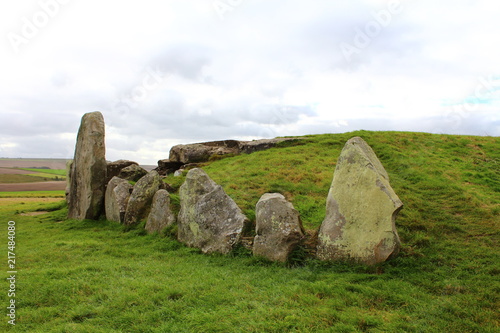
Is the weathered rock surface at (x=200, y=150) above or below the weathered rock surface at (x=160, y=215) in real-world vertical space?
above

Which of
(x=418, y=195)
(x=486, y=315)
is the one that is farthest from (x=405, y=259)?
(x=418, y=195)

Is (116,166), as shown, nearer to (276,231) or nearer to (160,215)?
(160,215)

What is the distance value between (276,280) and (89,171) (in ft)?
40.8

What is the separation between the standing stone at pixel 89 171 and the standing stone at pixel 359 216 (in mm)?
12080

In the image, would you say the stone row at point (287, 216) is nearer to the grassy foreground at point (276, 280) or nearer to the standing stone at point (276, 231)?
the standing stone at point (276, 231)

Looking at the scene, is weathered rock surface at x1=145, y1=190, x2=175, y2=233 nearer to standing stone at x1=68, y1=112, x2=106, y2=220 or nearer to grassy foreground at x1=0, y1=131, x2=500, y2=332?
grassy foreground at x1=0, y1=131, x2=500, y2=332

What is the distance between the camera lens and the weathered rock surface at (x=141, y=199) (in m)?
14.3

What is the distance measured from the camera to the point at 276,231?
9297 mm

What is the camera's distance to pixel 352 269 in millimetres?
8281

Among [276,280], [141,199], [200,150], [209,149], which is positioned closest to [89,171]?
[141,199]

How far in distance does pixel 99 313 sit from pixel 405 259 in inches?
279

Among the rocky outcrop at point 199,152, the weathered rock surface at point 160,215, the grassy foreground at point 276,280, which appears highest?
the rocky outcrop at point 199,152

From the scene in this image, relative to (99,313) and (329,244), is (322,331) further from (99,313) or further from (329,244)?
(99,313)

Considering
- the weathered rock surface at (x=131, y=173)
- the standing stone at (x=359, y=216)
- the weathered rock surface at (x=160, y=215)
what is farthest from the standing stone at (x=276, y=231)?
the weathered rock surface at (x=131, y=173)
